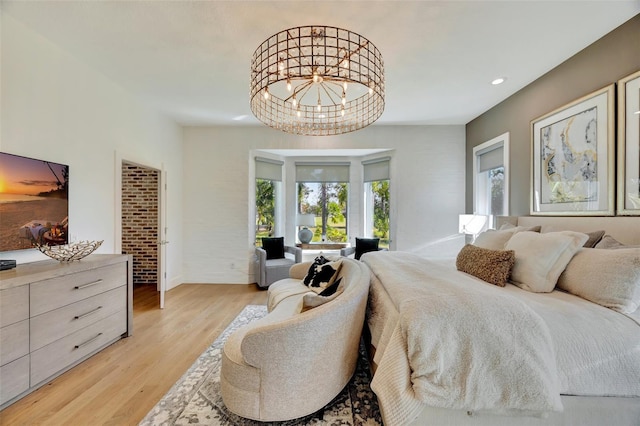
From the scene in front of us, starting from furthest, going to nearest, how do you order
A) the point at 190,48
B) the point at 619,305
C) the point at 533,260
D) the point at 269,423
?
the point at 190,48, the point at 533,260, the point at 269,423, the point at 619,305

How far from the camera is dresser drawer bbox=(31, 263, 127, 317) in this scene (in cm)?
188

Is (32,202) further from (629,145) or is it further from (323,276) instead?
(629,145)

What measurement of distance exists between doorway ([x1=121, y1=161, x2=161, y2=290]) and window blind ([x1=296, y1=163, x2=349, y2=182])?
8.72 ft

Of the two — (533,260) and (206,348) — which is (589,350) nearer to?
(533,260)

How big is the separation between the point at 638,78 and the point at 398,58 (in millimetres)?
1791

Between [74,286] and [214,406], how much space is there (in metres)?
1.50

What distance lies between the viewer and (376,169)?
5035mm

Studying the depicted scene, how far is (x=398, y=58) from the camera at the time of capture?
8.60 ft

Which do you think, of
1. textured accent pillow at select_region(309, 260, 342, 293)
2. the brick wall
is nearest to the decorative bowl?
textured accent pillow at select_region(309, 260, 342, 293)

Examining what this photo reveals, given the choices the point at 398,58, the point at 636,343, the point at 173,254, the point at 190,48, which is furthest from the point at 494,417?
the point at 173,254

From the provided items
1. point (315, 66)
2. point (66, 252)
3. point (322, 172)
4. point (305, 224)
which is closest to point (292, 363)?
point (315, 66)

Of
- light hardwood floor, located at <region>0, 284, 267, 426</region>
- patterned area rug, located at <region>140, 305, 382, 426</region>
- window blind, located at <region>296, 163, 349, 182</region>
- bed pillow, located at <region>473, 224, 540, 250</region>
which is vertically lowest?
light hardwood floor, located at <region>0, 284, 267, 426</region>

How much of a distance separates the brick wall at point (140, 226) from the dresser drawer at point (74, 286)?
7.51 feet

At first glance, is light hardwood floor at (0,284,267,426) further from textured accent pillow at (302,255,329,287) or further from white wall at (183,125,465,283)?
white wall at (183,125,465,283)
